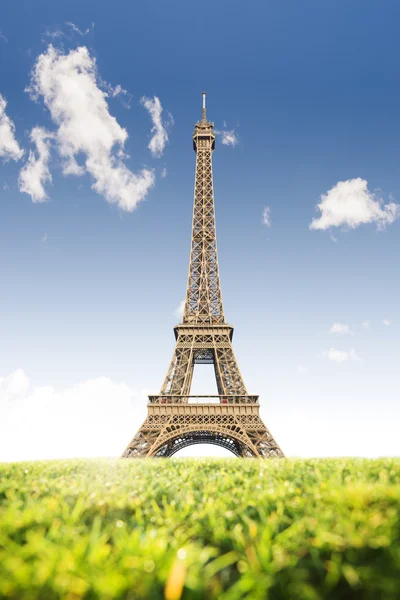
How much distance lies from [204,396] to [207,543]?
25.9 metres

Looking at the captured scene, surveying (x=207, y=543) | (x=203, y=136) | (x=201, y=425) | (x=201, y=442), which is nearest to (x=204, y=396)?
(x=201, y=425)

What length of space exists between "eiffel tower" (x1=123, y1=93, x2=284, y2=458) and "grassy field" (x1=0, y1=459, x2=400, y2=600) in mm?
21018

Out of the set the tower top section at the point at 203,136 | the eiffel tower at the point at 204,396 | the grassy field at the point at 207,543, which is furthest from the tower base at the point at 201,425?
the tower top section at the point at 203,136

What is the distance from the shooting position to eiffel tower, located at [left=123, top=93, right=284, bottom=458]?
2755 cm

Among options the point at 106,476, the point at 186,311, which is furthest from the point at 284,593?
the point at 186,311

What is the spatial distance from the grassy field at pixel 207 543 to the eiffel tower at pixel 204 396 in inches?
827

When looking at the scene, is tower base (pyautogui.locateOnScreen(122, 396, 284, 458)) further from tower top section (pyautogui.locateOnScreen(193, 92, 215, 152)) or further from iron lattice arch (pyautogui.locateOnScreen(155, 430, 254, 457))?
tower top section (pyautogui.locateOnScreen(193, 92, 215, 152))

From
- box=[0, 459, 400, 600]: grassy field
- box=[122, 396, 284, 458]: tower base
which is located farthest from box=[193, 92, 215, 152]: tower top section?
box=[0, 459, 400, 600]: grassy field

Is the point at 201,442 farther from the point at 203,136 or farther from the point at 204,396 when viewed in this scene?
the point at 203,136

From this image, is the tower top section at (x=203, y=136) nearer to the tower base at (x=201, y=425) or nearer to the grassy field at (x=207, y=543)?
the tower base at (x=201, y=425)

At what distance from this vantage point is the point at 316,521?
408 cm

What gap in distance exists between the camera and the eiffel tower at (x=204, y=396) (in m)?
27.5

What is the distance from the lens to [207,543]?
4430 mm

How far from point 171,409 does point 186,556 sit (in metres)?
26.9
